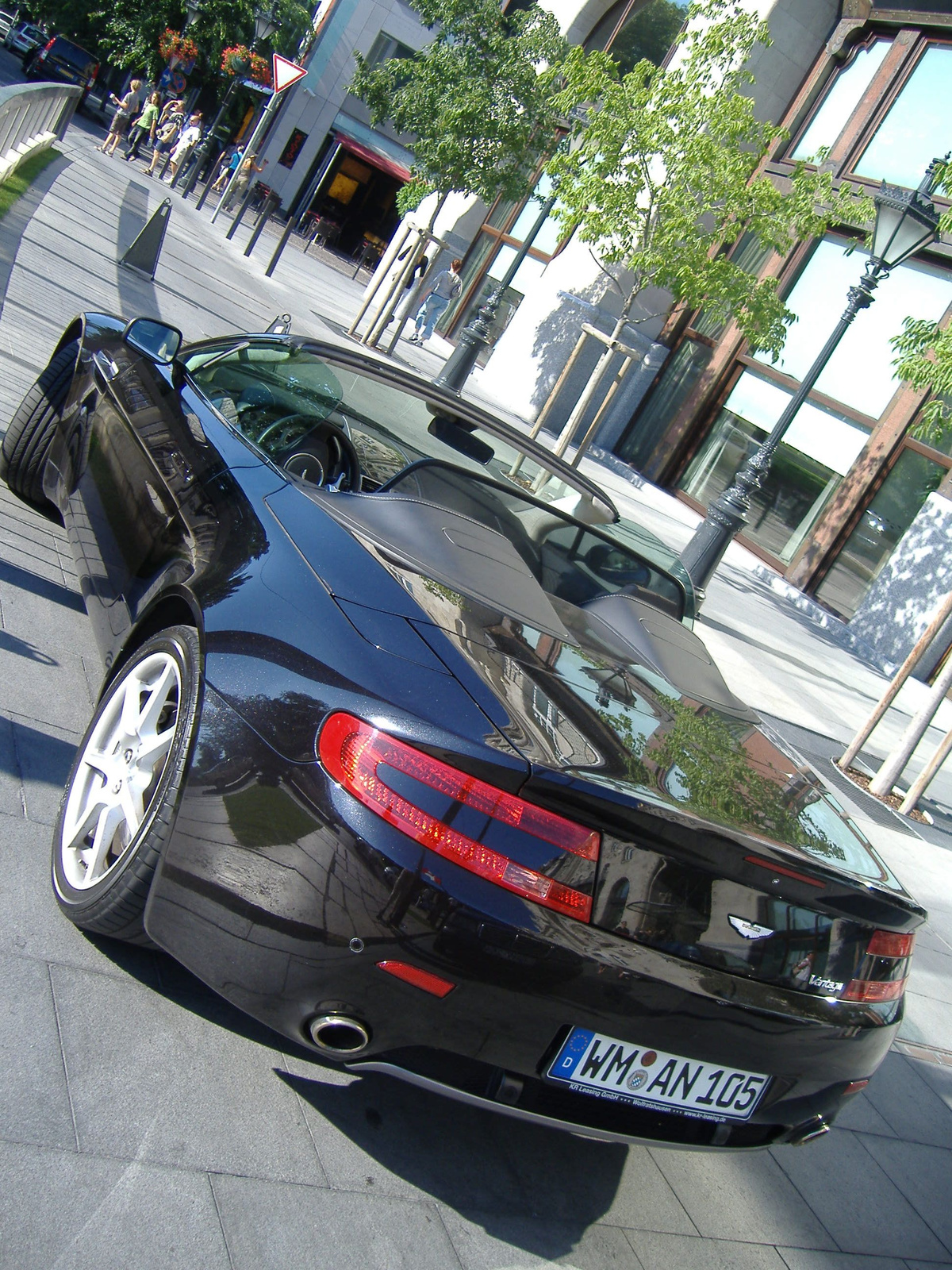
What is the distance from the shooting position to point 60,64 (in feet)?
106

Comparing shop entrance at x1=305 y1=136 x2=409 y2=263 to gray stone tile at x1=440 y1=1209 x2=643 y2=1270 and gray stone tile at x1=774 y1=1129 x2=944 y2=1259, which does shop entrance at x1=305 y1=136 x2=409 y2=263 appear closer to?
gray stone tile at x1=774 y1=1129 x2=944 y2=1259

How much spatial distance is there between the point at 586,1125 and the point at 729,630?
951 centimetres

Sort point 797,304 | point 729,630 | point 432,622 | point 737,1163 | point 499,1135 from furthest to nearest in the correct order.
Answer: point 797,304 → point 729,630 → point 737,1163 → point 499,1135 → point 432,622

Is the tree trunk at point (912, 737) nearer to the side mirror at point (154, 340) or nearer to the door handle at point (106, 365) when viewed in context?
the side mirror at point (154, 340)

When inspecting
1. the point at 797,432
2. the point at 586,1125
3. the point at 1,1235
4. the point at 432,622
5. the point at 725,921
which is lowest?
the point at 1,1235

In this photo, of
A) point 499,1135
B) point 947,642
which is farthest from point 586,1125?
point 947,642

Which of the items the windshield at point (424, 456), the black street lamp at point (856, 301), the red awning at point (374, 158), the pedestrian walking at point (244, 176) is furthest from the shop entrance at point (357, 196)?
the windshield at point (424, 456)

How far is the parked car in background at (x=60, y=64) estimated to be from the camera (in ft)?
102

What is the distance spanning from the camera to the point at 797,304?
61.1 feet

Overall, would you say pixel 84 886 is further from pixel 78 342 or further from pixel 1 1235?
pixel 78 342

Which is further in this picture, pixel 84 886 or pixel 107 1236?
pixel 84 886

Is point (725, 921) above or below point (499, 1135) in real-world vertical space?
above

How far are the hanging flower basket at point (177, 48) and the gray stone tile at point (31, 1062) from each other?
4320 cm

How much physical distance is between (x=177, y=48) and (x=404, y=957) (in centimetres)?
4406
